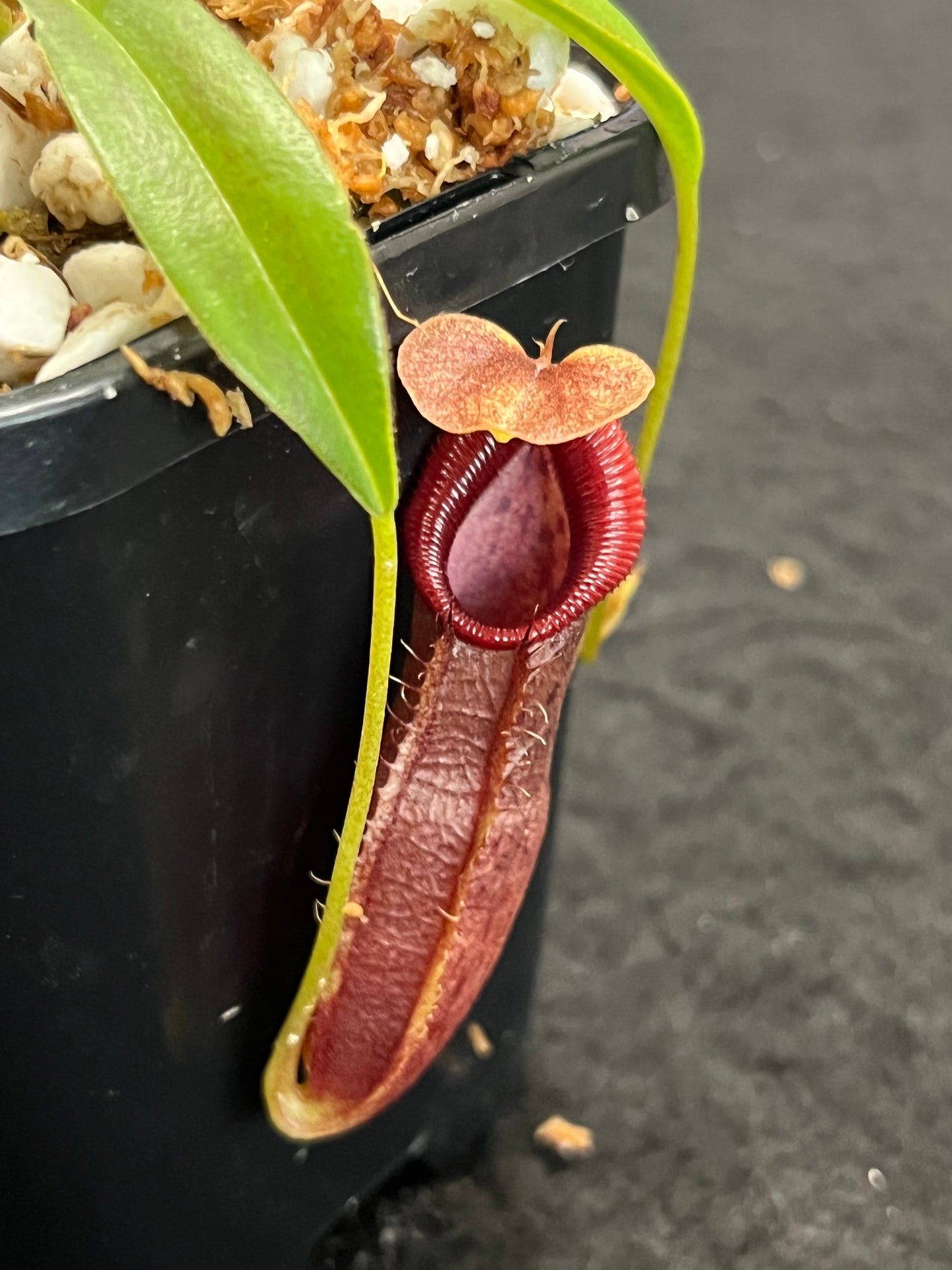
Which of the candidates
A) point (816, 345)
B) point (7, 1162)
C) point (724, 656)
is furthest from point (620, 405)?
point (816, 345)

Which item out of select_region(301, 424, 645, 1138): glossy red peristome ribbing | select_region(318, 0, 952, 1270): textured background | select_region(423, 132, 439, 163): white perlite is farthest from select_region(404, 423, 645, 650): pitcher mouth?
select_region(318, 0, 952, 1270): textured background

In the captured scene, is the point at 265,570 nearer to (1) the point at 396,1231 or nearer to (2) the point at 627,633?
(1) the point at 396,1231

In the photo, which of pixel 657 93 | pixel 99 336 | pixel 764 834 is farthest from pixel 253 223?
pixel 764 834

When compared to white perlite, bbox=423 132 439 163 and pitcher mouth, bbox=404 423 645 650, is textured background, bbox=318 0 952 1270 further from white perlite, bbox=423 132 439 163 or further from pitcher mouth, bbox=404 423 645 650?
white perlite, bbox=423 132 439 163

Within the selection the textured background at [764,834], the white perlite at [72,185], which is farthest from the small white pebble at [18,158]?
the textured background at [764,834]

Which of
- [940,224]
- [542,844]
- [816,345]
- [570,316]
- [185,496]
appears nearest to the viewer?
[185,496]

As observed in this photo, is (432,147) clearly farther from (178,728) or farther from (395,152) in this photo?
(178,728)
